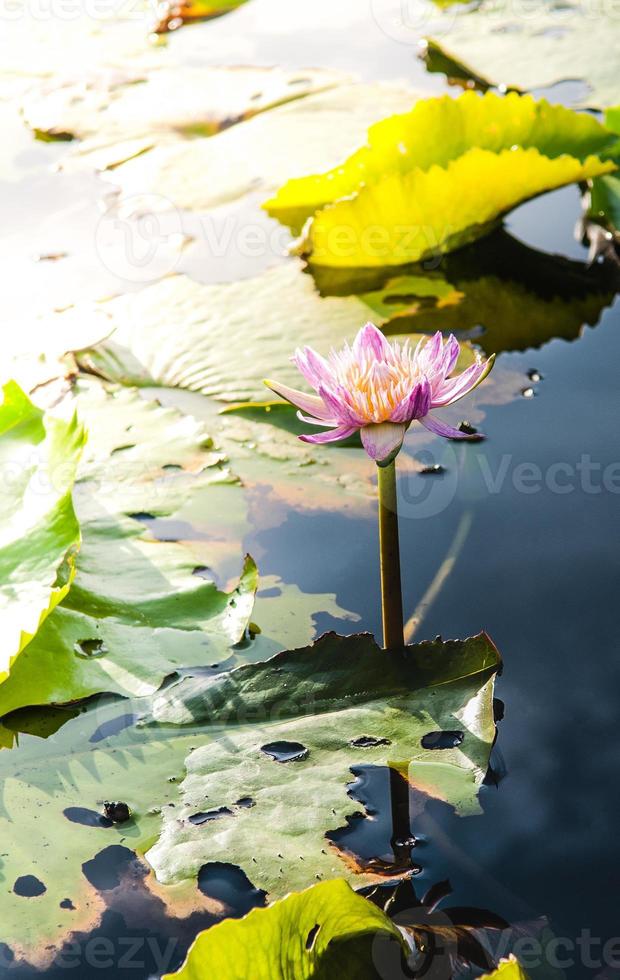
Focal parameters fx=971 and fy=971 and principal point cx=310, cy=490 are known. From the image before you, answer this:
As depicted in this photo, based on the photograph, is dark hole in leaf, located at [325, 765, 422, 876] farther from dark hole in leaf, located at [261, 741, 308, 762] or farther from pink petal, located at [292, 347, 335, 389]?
pink petal, located at [292, 347, 335, 389]

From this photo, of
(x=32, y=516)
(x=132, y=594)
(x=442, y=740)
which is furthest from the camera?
(x=132, y=594)

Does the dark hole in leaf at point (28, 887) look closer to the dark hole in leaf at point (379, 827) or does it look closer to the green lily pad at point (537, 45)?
the dark hole in leaf at point (379, 827)

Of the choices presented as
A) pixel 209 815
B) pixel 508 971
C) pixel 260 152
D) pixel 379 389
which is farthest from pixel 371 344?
pixel 260 152

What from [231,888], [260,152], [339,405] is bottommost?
[231,888]

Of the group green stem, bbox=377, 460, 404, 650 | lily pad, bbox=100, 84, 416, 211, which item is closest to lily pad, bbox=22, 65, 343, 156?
lily pad, bbox=100, 84, 416, 211

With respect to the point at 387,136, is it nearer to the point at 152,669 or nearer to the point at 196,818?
the point at 152,669

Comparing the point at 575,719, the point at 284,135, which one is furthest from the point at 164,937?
the point at 284,135

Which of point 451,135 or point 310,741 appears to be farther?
point 451,135

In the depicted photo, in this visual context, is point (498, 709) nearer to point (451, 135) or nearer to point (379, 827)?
point (379, 827)
